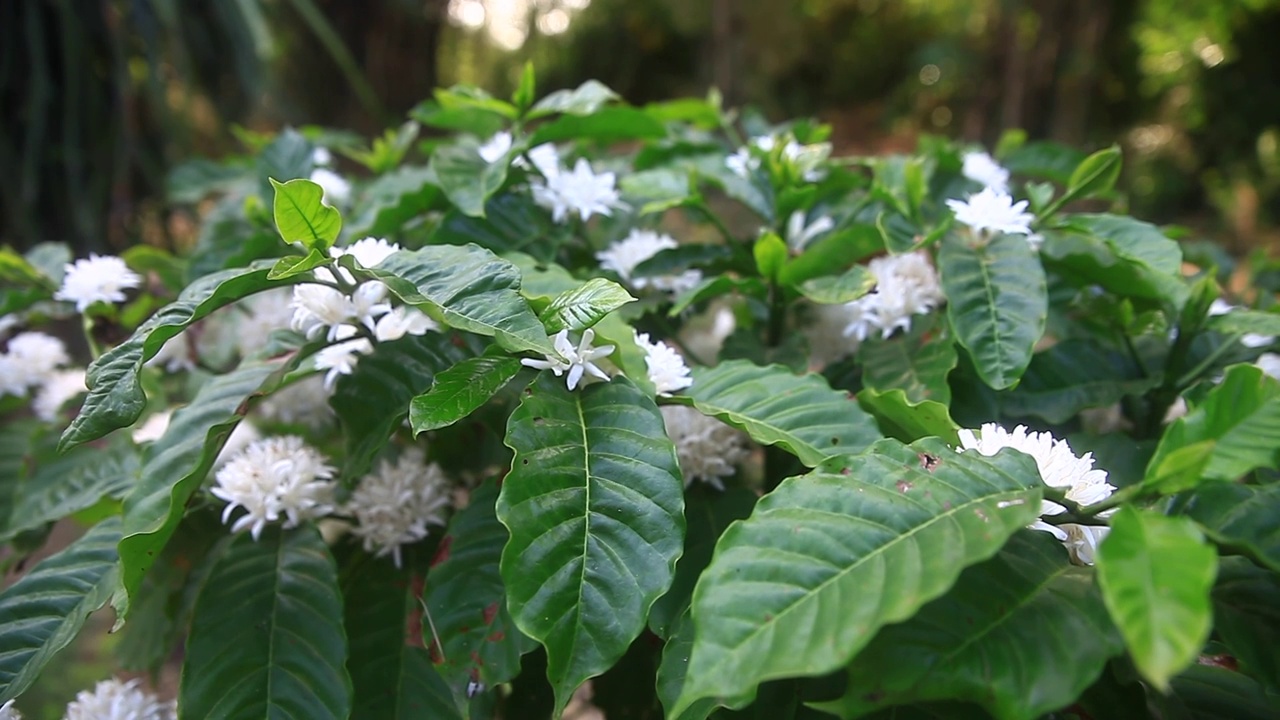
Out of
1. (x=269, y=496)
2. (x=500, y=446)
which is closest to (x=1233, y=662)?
(x=500, y=446)

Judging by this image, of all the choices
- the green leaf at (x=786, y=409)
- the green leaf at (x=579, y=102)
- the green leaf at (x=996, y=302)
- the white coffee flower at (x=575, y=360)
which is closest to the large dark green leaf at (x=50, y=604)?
the white coffee flower at (x=575, y=360)

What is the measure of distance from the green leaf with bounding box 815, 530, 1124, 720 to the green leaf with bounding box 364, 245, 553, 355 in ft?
0.91

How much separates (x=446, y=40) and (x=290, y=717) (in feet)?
12.4

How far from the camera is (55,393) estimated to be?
37.1 inches

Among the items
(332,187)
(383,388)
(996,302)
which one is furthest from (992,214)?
(332,187)

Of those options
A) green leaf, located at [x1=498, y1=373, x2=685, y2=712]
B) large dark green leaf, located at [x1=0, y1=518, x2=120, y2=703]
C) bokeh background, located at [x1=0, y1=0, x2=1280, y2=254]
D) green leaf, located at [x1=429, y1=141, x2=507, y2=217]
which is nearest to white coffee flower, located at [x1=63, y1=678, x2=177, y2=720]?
large dark green leaf, located at [x1=0, y1=518, x2=120, y2=703]

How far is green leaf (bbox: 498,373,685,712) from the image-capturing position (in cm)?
46

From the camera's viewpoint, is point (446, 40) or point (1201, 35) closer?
point (446, 40)

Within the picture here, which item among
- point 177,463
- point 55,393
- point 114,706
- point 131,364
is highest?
point 131,364

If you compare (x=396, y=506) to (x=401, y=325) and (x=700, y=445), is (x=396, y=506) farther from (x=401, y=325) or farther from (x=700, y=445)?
(x=700, y=445)

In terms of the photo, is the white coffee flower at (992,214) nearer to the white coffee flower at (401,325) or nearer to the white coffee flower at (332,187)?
the white coffee flower at (401,325)

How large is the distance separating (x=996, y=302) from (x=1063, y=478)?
22 cm

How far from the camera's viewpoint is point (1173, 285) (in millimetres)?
690

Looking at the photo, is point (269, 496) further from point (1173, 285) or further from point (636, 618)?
point (1173, 285)
